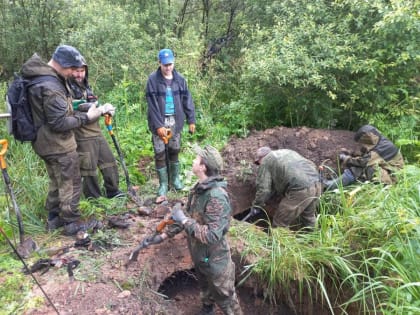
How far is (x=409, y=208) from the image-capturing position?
3281 mm

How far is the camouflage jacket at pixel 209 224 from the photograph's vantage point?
3.02 metres

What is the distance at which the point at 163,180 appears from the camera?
507cm

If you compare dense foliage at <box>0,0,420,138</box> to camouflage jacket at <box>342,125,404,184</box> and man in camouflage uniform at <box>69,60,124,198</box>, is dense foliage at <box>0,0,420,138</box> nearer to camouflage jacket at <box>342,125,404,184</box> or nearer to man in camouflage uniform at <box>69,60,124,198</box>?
camouflage jacket at <box>342,125,404,184</box>

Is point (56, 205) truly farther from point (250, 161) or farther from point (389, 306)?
point (389, 306)

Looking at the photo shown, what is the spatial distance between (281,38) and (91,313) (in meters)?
5.24

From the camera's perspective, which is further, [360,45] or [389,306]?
[360,45]

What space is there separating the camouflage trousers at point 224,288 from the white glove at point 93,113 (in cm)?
203

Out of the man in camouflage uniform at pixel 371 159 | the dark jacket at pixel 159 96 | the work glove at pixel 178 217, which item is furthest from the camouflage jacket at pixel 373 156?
the work glove at pixel 178 217

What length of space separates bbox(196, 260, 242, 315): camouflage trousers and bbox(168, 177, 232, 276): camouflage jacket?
2.9 inches

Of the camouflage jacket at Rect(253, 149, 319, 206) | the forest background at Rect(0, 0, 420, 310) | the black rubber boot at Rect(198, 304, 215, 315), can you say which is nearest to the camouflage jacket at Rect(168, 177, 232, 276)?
the black rubber boot at Rect(198, 304, 215, 315)

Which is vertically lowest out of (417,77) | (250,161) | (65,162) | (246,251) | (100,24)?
(246,251)

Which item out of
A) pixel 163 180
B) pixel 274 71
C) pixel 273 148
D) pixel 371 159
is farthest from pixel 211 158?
pixel 274 71

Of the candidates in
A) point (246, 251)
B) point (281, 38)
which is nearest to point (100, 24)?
point (281, 38)

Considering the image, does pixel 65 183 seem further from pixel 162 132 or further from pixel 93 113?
pixel 162 132
